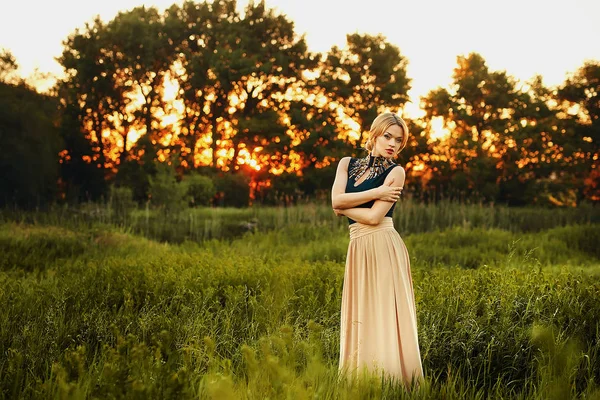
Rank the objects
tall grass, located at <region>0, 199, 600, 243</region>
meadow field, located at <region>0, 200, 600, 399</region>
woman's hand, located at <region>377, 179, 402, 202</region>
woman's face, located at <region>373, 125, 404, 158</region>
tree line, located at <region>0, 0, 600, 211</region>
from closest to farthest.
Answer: meadow field, located at <region>0, 200, 600, 399</region> < woman's hand, located at <region>377, 179, 402, 202</region> < woman's face, located at <region>373, 125, 404, 158</region> < tall grass, located at <region>0, 199, 600, 243</region> < tree line, located at <region>0, 0, 600, 211</region>

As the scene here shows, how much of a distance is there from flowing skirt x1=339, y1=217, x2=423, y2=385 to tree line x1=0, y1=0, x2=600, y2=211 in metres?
23.0

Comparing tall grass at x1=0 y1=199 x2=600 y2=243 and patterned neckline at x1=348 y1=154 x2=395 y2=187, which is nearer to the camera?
patterned neckline at x1=348 y1=154 x2=395 y2=187

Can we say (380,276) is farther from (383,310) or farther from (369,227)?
(369,227)

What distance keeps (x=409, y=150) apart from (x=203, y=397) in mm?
26809

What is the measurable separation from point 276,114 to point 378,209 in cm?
2538

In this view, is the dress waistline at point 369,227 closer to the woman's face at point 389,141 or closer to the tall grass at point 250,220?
the woman's face at point 389,141

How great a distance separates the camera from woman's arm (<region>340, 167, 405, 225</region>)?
3.47 m

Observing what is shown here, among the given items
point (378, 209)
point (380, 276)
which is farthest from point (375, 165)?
point (380, 276)

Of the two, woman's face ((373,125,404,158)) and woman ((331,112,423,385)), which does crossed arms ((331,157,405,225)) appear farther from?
woman's face ((373,125,404,158))

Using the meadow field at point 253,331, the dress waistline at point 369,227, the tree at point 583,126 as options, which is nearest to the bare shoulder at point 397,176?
the dress waistline at point 369,227

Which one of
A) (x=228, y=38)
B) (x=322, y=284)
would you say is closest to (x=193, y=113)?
(x=228, y=38)

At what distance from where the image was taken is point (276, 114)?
28469 mm

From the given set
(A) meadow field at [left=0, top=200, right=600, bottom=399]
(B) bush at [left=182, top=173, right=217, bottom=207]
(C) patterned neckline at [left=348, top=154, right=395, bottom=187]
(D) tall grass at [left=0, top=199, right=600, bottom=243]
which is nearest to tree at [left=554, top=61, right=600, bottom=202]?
(D) tall grass at [left=0, top=199, right=600, bottom=243]

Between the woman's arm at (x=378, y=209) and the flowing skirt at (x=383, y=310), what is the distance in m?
0.09
